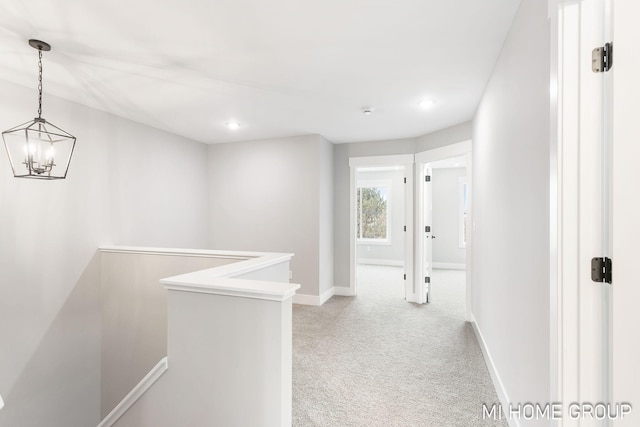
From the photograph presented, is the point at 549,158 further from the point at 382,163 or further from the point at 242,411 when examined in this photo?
the point at 382,163

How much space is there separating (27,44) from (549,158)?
3165 mm

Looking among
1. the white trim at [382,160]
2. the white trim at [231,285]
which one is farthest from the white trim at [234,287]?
the white trim at [382,160]

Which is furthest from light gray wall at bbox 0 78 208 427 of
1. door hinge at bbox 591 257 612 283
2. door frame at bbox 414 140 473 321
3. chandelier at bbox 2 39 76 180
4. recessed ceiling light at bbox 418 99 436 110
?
door hinge at bbox 591 257 612 283

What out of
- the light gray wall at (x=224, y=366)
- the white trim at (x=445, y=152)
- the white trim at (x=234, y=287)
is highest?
the white trim at (x=445, y=152)

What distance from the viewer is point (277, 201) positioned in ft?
15.5

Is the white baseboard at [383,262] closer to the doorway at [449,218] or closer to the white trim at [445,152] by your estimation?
the doorway at [449,218]

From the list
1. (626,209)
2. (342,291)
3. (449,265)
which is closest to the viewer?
(626,209)

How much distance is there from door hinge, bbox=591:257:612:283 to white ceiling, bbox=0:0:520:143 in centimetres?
143

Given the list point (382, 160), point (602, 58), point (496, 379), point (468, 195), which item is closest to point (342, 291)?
point (382, 160)

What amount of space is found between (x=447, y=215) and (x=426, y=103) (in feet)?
15.6

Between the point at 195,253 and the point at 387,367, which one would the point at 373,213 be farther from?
the point at 195,253

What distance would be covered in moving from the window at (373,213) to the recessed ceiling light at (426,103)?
464 cm

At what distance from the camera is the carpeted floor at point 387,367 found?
6.91ft

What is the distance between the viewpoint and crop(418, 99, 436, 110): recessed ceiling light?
3141mm
